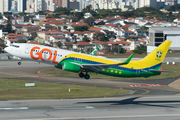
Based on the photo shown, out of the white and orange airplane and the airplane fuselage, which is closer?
the white and orange airplane

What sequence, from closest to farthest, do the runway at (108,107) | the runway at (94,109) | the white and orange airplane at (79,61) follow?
the runway at (94,109)
the runway at (108,107)
the white and orange airplane at (79,61)

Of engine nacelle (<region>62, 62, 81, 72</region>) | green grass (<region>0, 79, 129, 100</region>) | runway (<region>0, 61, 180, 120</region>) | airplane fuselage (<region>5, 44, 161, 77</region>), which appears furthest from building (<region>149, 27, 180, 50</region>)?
engine nacelle (<region>62, 62, 81, 72</region>)

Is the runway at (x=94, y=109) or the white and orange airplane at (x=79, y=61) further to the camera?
the white and orange airplane at (x=79, y=61)

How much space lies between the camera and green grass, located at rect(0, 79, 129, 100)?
240 ft

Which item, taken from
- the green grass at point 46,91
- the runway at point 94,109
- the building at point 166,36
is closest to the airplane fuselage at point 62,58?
the runway at point 94,109

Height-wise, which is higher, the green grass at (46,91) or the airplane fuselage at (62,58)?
the airplane fuselage at (62,58)

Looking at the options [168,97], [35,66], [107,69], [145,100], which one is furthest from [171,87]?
[35,66]

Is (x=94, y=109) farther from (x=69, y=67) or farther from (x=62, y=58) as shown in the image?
(x=62, y=58)

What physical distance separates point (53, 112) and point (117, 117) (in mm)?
12024

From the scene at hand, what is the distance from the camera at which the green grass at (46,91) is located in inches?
2883

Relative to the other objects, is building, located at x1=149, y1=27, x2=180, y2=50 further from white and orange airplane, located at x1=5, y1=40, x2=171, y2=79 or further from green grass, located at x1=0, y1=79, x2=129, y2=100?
white and orange airplane, located at x1=5, y1=40, x2=171, y2=79

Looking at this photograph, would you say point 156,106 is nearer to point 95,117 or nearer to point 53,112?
point 95,117

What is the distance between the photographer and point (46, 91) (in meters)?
79.3

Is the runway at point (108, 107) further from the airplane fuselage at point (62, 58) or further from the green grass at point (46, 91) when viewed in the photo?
the airplane fuselage at point (62, 58)
